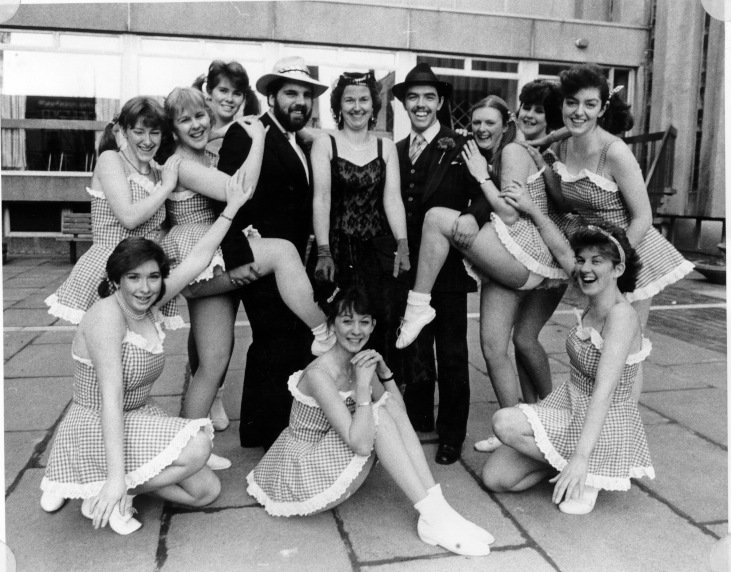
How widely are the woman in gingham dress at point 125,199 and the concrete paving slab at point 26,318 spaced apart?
372cm

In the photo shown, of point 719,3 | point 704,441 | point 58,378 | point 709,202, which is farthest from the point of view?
point 709,202

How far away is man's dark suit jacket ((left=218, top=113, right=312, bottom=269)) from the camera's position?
3.09 metres

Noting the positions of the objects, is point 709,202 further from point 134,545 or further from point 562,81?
point 134,545

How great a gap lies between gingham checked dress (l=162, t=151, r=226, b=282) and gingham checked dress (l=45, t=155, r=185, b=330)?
0.07m

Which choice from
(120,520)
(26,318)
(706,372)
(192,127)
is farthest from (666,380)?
(26,318)

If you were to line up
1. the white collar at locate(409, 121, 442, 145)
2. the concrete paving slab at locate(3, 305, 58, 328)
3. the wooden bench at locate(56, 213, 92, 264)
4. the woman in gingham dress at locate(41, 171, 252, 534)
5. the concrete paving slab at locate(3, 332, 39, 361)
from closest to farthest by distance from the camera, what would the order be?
the woman in gingham dress at locate(41, 171, 252, 534) → the white collar at locate(409, 121, 442, 145) → the concrete paving slab at locate(3, 332, 39, 361) → the concrete paving slab at locate(3, 305, 58, 328) → the wooden bench at locate(56, 213, 92, 264)

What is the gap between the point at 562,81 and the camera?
2916 millimetres

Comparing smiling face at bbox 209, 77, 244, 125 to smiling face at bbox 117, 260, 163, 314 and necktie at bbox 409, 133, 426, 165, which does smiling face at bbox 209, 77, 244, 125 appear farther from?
smiling face at bbox 117, 260, 163, 314

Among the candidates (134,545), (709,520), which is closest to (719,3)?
(709,520)

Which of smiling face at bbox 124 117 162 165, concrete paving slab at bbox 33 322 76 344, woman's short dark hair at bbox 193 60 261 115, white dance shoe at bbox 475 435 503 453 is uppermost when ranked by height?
woman's short dark hair at bbox 193 60 261 115

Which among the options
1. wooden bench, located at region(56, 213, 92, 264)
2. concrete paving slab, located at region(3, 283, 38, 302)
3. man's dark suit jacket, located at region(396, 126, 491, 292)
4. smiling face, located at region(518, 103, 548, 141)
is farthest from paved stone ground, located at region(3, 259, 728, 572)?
wooden bench, located at region(56, 213, 92, 264)

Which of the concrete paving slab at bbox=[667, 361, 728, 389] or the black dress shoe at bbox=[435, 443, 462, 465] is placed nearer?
the black dress shoe at bbox=[435, 443, 462, 465]

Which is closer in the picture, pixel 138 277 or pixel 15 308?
pixel 138 277

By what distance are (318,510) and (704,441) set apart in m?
2.17
